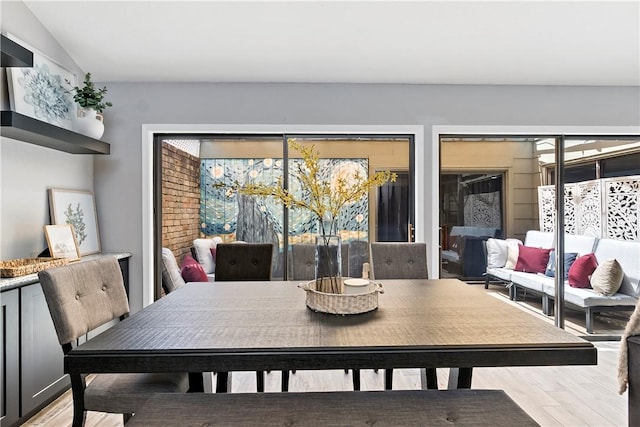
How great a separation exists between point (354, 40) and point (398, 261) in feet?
5.76

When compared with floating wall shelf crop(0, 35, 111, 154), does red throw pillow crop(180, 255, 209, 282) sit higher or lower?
lower

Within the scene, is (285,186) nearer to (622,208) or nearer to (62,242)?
(62,242)

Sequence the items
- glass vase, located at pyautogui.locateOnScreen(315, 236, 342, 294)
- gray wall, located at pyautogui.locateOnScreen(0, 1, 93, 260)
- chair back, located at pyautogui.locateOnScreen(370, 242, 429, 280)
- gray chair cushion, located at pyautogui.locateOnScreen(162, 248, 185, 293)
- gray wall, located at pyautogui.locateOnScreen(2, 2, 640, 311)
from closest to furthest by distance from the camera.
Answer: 1. glass vase, located at pyautogui.locateOnScreen(315, 236, 342, 294)
2. gray wall, located at pyautogui.locateOnScreen(0, 1, 93, 260)
3. chair back, located at pyautogui.locateOnScreen(370, 242, 429, 280)
4. gray wall, located at pyautogui.locateOnScreen(2, 2, 640, 311)
5. gray chair cushion, located at pyautogui.locateOnScreen(162, 248, 185, 293)

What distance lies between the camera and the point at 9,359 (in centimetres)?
217

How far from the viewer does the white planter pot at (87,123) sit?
3135 millimetres

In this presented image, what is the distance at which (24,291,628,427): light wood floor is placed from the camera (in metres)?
2.37

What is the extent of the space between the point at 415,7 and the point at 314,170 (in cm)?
182

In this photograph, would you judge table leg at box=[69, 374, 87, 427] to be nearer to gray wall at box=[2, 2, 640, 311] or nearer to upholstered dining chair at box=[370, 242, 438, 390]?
upholstered dining chair at box=[370, 242, 438, 390]

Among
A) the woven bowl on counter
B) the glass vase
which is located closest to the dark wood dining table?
the glass vase

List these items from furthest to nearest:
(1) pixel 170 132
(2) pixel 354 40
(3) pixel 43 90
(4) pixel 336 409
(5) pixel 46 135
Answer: (1) pixel 170 132, (2) pixel 354 40, (3) pixel 43 90, (5) pixel 46 135, (4) pixel 336 409

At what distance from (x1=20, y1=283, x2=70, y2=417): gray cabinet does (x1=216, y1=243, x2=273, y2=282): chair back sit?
3.57 ft

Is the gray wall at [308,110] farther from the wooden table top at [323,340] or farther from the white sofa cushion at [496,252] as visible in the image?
the wooden table top at [323,340]

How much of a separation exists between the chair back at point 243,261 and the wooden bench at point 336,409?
4.62 ft

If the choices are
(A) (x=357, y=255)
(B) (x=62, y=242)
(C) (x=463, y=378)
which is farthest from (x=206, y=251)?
(C) (x=463, y=378)
